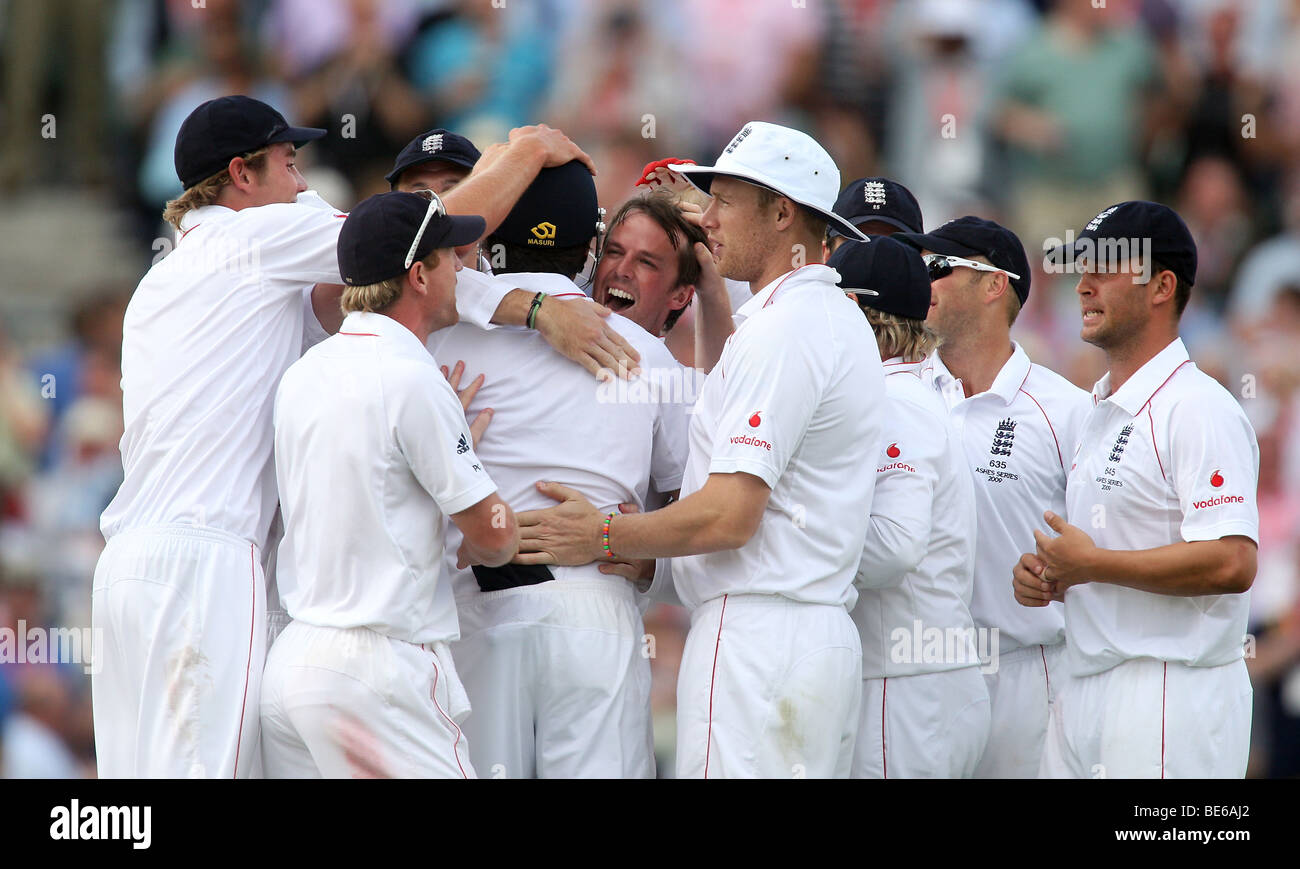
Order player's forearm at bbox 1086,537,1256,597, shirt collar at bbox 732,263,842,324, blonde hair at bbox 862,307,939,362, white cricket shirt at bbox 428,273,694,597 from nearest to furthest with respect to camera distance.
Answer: player's forearm at bbox 1086,537,1256,597 < shirt collar at bbox 732,263,842,324 < white cricket shirt at bbox 428,273,694,597 < blonde hair at bbox 862,307,939,362

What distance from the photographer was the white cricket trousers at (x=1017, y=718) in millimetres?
5234

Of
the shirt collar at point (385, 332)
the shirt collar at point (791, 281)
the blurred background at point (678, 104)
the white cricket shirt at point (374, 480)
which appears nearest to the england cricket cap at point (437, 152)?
the shirt collar at point (385, 332)

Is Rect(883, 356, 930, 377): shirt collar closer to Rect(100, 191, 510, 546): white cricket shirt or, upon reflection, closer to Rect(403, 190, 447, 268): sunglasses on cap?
Rect(100, 191, 510, 546): white cricket shirt

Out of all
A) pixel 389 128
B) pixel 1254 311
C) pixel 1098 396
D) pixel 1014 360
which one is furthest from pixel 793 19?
pixel 1098 396

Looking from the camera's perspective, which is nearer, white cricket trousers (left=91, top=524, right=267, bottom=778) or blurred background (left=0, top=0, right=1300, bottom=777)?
white cricket trousers (left=91, top=524, right=267, bottom=778)

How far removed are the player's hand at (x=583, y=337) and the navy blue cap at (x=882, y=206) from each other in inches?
61.6

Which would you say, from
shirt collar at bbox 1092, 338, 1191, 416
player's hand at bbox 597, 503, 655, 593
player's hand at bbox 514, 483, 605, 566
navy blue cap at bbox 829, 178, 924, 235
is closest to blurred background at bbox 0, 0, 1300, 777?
navy blue cap at bbox 829, 178, 924, 235

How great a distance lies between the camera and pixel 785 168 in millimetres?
4473

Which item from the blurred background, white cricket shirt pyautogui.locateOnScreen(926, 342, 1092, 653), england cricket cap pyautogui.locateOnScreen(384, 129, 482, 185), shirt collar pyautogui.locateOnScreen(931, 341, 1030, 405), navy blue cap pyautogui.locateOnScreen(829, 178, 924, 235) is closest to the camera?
england cricket cap pyautogui.locateOnScreen(384, 129, 482, 185)

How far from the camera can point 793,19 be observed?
10211 mm

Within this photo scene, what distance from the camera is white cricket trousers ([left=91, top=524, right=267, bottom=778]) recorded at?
171 inches

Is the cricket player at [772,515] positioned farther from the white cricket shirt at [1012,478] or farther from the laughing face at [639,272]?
the white cricket shirt at [1012,478]

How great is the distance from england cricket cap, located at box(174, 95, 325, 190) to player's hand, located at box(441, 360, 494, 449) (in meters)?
1.02
